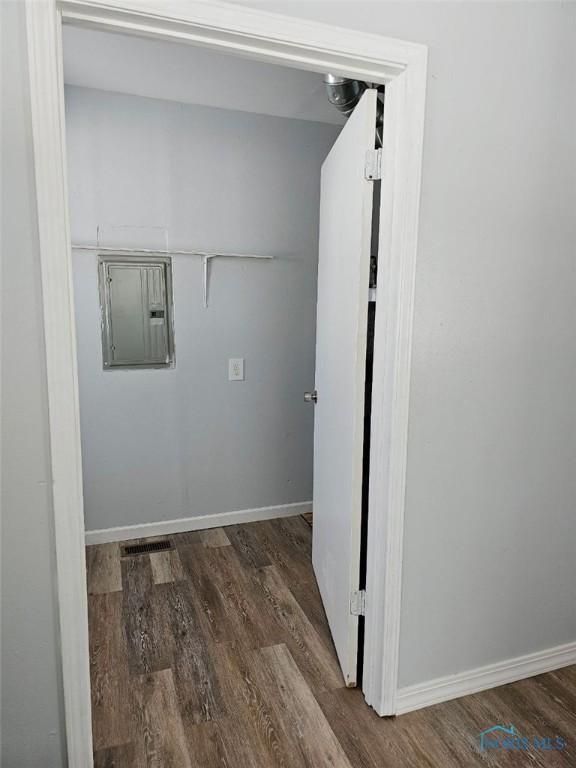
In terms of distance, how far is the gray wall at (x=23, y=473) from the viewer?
43.6 inches

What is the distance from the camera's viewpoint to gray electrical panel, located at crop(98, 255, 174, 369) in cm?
270

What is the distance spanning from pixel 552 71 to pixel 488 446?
1.20 meters

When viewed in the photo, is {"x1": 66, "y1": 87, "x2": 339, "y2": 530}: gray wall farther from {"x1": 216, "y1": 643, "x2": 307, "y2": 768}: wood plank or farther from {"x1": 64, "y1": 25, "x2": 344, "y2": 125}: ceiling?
{"x1": 216, "y1": 643, "x2": 307, "y2": 768}: wood plank

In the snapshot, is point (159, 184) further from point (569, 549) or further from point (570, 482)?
point (569, 549)

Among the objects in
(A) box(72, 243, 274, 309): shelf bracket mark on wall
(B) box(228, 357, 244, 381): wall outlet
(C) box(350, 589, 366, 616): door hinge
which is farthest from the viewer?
(B) box(228, 357, 244, 381): wall outlet

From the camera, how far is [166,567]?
263 centimetres

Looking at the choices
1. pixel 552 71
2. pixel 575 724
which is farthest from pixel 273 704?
pixel 552 71

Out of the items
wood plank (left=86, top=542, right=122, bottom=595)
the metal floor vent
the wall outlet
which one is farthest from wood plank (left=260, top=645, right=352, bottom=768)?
the wall outlet

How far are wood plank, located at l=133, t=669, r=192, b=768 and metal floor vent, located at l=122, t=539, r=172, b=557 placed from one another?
0.95 metres

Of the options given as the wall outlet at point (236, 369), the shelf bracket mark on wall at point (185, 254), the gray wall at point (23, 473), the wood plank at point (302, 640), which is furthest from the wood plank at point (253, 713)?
the shelf bracket mark on wall at point (185, 254)

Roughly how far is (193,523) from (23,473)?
194cm

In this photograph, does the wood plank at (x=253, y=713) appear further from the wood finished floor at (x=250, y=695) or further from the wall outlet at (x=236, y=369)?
the wall outlet at (x=236, y=369)

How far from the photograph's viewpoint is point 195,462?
2994 mm

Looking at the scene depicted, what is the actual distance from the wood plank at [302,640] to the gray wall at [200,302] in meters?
0.78
